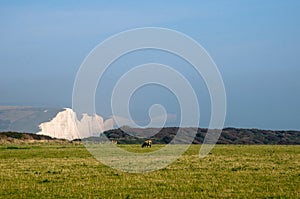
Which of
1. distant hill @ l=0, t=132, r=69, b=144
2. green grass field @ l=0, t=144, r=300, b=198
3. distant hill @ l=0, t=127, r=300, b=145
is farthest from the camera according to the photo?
distant hill @ l=0, t=127, r=300, b=145

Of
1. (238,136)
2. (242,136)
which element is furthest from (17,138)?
(242,136)

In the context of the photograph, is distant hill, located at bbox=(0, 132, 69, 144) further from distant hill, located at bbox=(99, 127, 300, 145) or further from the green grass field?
the green grass field

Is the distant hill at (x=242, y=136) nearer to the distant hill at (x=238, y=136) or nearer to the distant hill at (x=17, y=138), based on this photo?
the distant hill at (x=238, y=136)

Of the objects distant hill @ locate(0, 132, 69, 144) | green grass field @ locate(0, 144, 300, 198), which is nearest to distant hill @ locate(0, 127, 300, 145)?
distant hill @ locate(0, 132, 69, 144)

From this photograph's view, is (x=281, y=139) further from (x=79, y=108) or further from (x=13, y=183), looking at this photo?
(x=13, y=183)

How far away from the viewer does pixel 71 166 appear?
3141 cm

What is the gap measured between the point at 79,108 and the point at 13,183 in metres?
16.8

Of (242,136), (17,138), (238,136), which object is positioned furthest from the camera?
(242,136)

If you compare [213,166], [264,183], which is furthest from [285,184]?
[213,166]

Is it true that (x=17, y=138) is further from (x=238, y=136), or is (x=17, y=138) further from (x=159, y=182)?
(x=159, y=182)

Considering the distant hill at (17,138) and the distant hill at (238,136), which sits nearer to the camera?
the distant hill at (17,138)

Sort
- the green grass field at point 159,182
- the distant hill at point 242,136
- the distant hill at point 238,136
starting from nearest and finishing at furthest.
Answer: the green grass field at point 159,182, the distant hill at point 238,136, the distant hill at point 242,136

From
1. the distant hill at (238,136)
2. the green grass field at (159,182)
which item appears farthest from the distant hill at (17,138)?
the green grass field at (159,182)

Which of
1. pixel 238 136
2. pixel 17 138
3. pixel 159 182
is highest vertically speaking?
pixel 238 136
